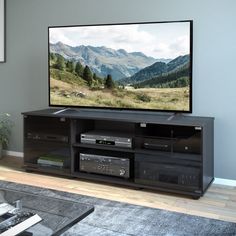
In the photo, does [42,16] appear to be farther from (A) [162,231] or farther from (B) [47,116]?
(A) [162,231]

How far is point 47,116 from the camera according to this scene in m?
3.54

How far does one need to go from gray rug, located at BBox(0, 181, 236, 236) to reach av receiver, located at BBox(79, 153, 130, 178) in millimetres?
483

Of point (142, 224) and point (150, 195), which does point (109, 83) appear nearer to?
point (150, 195)

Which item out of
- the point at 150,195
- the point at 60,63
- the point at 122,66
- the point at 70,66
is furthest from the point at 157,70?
the point at 150,195

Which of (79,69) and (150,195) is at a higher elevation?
(79,69)

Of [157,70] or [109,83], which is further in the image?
[109,83]

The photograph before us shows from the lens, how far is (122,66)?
3.59 m

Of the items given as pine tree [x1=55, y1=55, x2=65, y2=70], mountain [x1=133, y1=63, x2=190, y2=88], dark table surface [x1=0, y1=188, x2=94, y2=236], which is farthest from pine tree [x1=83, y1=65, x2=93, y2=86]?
dark table surface [x1=0, y1=188, x2=94, y2=236]

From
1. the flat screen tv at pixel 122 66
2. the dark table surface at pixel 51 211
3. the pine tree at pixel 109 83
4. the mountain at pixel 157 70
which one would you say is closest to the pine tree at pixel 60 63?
the flat screen tv at pixel 122 66

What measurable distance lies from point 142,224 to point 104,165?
3.10 ft

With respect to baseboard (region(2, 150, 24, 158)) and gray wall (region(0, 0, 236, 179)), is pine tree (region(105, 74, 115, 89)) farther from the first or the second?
baseboard (region(2, 150, 24, 158))

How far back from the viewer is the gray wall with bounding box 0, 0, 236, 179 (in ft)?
10.6

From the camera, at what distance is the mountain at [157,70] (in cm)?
329

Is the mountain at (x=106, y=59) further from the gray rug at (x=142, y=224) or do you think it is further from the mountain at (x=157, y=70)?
the gray rug at (x=142, y=224)
